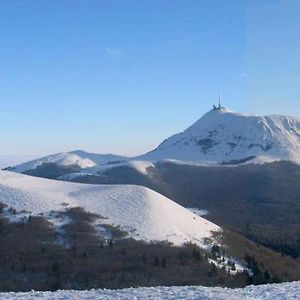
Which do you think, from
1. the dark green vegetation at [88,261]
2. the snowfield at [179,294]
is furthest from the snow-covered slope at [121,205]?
the snowfield at [179,294]

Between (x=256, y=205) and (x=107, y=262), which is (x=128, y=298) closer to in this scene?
(x=107, y=262)

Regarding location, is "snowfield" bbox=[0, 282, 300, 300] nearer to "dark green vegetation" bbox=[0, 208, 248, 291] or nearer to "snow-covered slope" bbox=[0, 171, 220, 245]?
"dark green vegetation" bbox=[0, 208, 248, 291]

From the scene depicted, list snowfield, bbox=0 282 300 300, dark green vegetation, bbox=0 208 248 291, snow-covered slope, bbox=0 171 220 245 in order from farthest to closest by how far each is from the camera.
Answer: snow-covered slope, bbox=0 171 220 245
dark green vegetation, bbox=0 208 248 291
snowfield, bbox=0 282 300 300

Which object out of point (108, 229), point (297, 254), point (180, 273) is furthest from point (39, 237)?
point (297, 254)

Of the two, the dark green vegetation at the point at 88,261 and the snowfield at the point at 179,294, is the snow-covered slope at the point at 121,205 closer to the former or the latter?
→ the dark green vegetation at the point at 88,261

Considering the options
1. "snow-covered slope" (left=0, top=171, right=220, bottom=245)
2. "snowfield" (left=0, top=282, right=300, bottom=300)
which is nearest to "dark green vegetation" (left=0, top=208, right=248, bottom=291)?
"snow-covered slope" (left=0, top=171, right=220, bottom=245)

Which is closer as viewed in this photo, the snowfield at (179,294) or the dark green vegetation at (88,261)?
the snowfield at (179,294)
